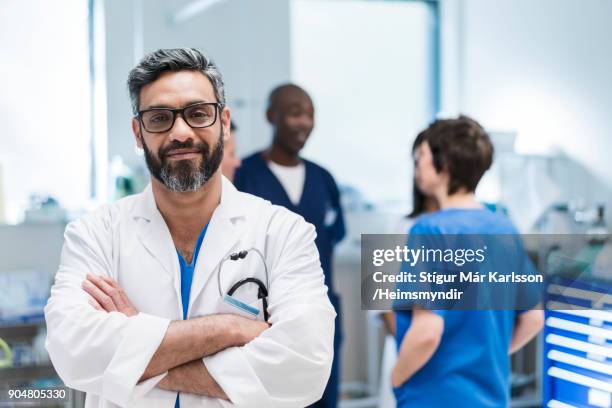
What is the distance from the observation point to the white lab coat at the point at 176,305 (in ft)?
3.17

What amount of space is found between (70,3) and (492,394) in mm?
2030

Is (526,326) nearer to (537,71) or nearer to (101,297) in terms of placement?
(101,297)

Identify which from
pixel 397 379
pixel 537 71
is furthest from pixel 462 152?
pixel 537 71

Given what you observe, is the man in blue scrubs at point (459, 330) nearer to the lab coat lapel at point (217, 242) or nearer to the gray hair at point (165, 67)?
the lab coat lapel at point (217, 242)

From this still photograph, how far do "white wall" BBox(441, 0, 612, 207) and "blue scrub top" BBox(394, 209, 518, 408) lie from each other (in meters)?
1.53

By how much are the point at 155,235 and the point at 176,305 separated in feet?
0.42

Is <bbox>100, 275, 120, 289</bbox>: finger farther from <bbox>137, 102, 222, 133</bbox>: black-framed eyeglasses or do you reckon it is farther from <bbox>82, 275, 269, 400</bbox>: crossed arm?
A: <bbox>137, 102, 222, 133</bbox>: black-framed eyeglasses

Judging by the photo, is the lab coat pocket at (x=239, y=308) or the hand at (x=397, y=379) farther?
the hand at (x=397, y=379)

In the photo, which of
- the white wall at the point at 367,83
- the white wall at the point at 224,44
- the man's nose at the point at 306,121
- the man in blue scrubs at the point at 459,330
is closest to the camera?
the man in blue scrubs at the point at 459,330

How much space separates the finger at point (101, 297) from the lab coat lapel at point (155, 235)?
10 centimetres

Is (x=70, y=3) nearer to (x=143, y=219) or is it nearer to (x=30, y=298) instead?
(x=30, y=298)

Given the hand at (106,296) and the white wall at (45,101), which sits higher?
the white wall at (45,101)

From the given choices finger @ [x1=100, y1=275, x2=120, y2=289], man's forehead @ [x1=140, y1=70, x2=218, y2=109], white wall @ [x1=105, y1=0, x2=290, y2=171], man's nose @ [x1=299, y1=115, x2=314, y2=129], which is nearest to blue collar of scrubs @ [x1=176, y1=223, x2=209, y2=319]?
finger @ [x1=100, y1=275, x2=120, y2=289]

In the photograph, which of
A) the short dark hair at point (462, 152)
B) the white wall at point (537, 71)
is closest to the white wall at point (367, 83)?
the white wall at point (537, 71)
